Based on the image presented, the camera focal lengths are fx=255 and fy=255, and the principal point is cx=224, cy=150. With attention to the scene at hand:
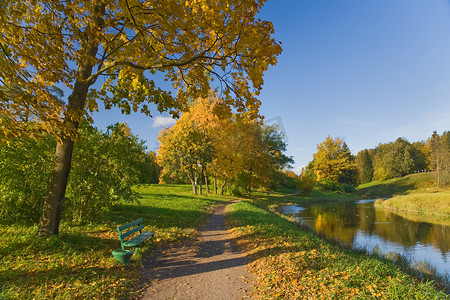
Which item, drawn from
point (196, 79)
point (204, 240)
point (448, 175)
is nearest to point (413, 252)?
point (204, 240)

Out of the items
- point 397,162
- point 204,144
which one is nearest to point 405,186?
point 397,162

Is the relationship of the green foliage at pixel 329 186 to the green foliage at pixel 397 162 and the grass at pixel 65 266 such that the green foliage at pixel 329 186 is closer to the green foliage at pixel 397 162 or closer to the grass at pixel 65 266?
the green foliage at pixel 397 162

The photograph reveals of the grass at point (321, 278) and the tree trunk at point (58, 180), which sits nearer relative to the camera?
the grass at point (321, 278)

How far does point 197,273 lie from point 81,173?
207 inches

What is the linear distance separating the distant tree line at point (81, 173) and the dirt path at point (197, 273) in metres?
3.10

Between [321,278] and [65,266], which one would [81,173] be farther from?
[321,278]

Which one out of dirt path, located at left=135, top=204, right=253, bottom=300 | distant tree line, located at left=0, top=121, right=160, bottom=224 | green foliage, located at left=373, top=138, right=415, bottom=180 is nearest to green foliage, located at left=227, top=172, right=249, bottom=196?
distant tree line, located at left=0, top=121, right=160, bottom=224

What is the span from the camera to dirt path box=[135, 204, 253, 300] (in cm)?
473

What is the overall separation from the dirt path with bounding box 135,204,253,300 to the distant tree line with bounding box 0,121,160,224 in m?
3.10

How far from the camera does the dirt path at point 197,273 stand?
473 centimetres

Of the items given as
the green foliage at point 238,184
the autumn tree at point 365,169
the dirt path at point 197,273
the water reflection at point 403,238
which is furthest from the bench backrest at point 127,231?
the autumn tree at point 365,169

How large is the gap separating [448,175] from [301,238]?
5289cm

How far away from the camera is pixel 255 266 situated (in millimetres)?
6102

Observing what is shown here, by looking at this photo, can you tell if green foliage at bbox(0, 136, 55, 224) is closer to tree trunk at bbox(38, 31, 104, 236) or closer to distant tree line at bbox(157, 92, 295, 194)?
tree trunk at bbox(38, 31, 104, 236)
